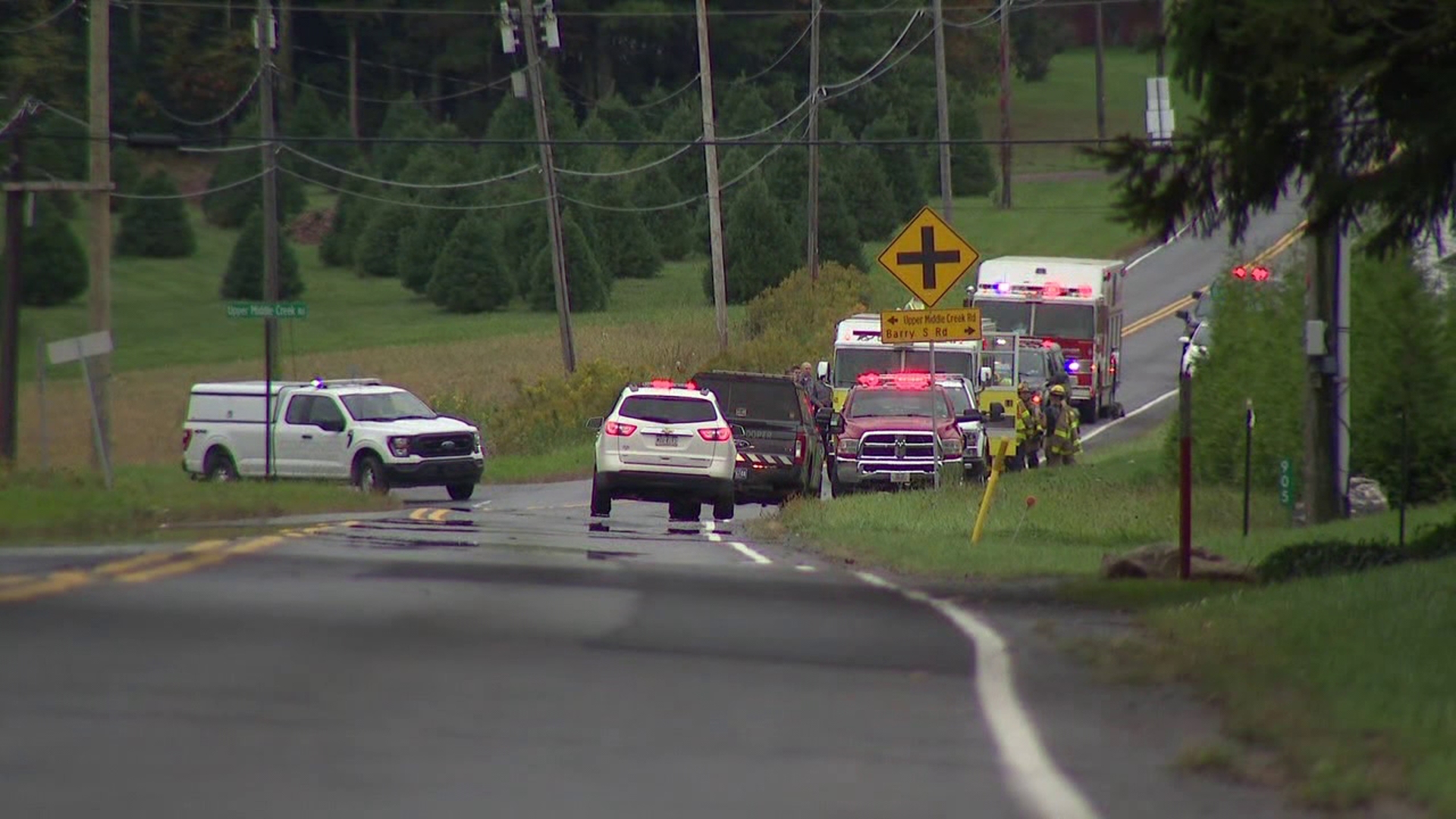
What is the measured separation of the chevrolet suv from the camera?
3275 centimetres

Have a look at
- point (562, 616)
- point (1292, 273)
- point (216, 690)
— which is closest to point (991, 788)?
point (216, 690)

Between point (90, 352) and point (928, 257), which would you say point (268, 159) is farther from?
point (928, 257)

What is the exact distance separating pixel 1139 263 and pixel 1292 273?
57179mm

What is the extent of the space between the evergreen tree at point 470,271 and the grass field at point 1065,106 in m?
31.5

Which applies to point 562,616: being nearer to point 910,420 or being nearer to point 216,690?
point 216,690

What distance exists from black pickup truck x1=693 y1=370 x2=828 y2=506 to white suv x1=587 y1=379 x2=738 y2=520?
264cm

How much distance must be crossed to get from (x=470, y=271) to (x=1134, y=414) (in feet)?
111

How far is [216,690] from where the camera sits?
29.8 feet

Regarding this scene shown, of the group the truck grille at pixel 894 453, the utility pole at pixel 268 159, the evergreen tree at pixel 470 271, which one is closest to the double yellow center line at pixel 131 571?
the truck grille at pixel 894 453

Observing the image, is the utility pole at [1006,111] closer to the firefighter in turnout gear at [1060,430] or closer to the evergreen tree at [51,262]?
the evergreen tree at [51,262]

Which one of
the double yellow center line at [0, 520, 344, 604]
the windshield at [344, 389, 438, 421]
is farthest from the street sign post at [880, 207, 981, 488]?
the windshield at [344, 389, 438, 421]

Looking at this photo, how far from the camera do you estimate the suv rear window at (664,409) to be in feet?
93.8

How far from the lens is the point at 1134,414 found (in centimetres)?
5556

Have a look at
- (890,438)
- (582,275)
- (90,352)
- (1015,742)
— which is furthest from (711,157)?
(1015,742)
